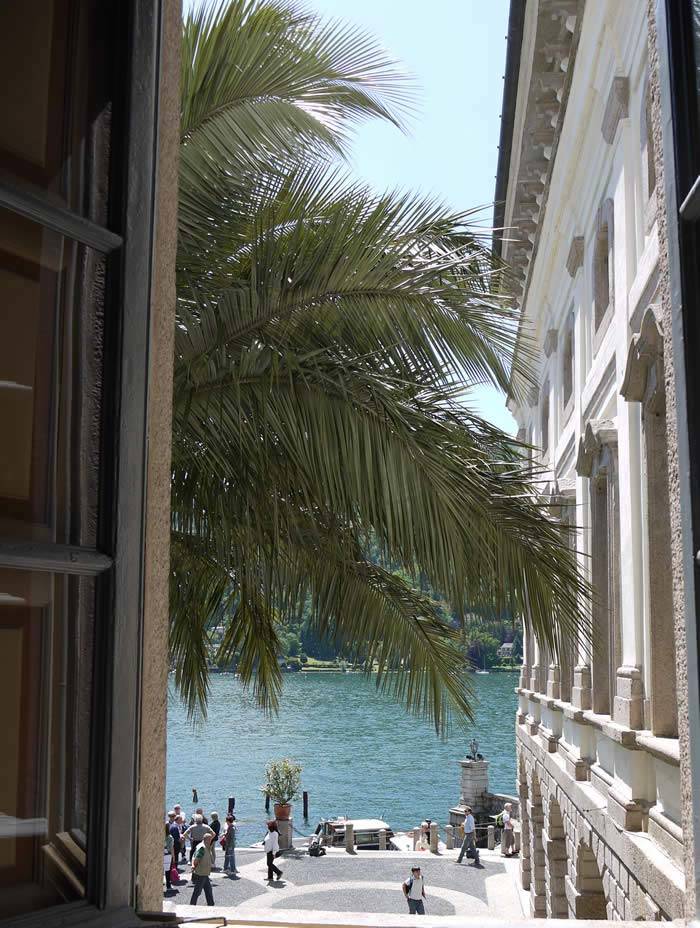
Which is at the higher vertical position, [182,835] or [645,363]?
Answer: [645,363]

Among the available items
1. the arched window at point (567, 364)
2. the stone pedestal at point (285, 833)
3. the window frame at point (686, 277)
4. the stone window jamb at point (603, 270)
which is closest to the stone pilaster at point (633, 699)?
the stone window jamb at point (603, 270)

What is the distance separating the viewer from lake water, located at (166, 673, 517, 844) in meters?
60.5

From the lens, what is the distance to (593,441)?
15047mm

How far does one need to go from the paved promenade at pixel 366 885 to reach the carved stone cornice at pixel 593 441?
39.1 feet

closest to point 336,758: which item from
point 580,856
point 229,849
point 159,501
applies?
point 229,849

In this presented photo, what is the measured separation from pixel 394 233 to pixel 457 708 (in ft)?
8.39

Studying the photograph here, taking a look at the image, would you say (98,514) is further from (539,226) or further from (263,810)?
(263,810)

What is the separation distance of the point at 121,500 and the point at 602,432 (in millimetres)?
12836

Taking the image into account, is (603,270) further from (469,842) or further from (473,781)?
(473,781)

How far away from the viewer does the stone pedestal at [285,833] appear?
113ft

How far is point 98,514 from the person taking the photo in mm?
1868

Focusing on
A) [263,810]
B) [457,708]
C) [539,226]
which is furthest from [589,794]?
[263,810]

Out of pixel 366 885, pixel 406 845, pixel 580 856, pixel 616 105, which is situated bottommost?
pixel 406 845

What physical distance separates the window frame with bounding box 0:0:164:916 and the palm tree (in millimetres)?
3047
